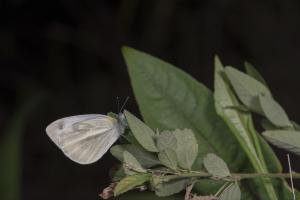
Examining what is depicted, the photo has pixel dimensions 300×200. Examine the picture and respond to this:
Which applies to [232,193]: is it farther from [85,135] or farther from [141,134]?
[85,135]

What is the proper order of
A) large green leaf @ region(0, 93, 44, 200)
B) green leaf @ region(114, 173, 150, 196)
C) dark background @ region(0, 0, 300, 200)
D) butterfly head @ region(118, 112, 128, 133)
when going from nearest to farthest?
green leaf @ region(114, 173, 150, 196)
butterfly head @ region(118, 112, 128, 133)
large green leaf @ region(0, 93, 44, 200)
dark background @ region(0, 0, 300, 200)

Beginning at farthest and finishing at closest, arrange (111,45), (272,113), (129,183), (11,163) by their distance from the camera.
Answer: (111,45)
(11,163)
(272,113)
(129,183)

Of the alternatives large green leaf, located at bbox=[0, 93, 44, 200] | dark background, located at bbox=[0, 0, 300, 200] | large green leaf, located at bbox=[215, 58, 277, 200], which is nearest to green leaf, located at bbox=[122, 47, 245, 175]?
large green leaf, located at bbox=[215, 58, 277, 200]

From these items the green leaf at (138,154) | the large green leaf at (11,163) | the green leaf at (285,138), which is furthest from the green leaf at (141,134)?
the large green leaf at (11,163)

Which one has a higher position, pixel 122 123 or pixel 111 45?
pixel 122 123

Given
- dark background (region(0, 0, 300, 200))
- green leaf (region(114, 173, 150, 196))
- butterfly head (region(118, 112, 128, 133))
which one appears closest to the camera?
green leaf (region(114, 173, 150, 196))

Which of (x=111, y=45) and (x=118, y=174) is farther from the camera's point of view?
(x=111, y=45)

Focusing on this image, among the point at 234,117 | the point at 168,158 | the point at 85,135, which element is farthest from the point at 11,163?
the point at 168,158

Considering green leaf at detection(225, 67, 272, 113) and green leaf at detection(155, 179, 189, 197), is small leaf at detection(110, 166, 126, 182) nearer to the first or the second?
green leaf at detection(155, 179, 189, 197)
